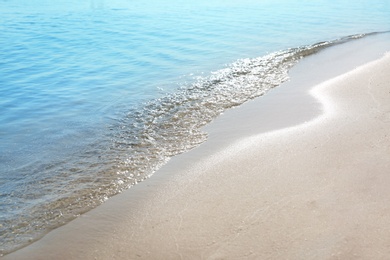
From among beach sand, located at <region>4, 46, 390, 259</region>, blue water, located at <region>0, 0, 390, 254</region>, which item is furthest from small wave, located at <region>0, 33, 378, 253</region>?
beach sand, located at <region>4, 46, 390, 259</region>

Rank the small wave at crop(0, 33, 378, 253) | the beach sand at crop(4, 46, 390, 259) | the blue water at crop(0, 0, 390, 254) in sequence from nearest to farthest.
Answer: the beach sand at crop(4, 46, 390, 259) → the small wave at crop(0, 33, 378, 253) → the blue water at crop(0, 0, 390, 254)

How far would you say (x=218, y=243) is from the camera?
4.22 metres

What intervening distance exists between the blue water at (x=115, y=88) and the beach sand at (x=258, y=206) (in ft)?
1.41

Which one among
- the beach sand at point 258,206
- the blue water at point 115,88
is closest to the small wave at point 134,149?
the blue water at point 115,88

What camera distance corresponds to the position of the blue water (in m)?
5.77

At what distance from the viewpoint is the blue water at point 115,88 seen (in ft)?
18.9

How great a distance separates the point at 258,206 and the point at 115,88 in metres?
6.44

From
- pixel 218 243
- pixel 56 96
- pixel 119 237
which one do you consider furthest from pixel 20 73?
pixel 218 243

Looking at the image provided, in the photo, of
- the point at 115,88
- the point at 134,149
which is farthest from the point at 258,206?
the point at 115,88

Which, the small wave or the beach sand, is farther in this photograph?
the small wave

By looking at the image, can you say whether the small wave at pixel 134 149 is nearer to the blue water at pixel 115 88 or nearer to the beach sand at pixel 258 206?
the blue water at pixel 115 88

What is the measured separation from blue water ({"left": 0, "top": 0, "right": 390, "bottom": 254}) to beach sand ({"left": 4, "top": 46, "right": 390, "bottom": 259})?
0.43 metres

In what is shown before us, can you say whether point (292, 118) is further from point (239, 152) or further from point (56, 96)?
point (56, 96)

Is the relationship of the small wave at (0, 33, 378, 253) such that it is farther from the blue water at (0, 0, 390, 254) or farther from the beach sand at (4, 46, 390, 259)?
the beach sand at (4, 46, 390, 259)
